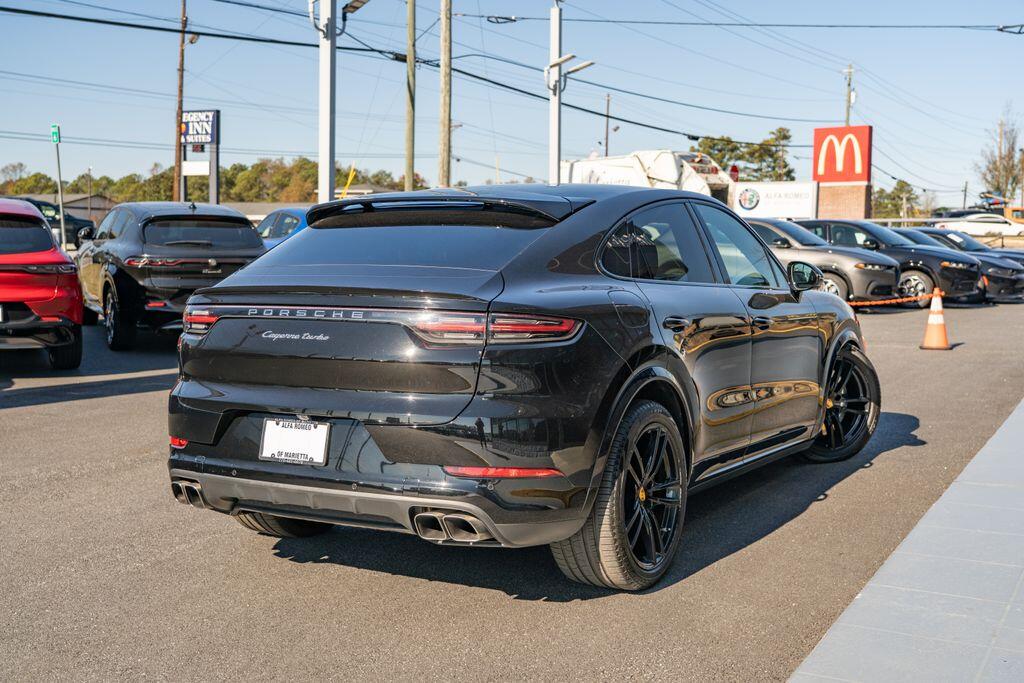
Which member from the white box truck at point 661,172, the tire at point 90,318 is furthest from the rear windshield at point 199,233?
the white box truck at point 661,172

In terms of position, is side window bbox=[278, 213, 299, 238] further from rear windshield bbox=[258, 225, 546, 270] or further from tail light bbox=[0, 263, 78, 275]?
rear windshield bbox=[258, 225, 546, 270]

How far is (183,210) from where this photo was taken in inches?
526

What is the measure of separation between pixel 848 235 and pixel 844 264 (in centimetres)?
212

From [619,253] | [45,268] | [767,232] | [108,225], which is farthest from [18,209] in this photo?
[767,232]

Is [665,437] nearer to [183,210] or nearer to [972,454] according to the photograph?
[972,454]

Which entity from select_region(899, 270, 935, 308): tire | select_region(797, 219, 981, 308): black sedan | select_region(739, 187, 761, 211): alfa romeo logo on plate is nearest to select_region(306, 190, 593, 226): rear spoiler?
select_region(797, 219, 981, 308): black sedan

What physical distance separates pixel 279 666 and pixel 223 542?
5.43ft

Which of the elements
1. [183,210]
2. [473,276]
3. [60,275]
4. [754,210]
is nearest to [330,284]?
[473,276]

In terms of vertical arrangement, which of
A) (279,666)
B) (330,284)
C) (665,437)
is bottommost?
(279,666)

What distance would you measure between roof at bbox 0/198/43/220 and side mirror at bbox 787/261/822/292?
8.00 meters

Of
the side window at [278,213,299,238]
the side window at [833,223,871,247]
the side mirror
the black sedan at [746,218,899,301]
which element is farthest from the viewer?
the side window at [833,223,871,247]

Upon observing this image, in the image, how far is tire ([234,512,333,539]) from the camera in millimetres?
5199

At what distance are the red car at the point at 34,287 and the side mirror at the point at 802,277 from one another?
24.7 feet

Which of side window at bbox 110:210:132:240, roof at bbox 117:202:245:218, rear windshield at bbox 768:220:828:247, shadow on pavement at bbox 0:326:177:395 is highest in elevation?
rear windshield at bbox 768:220:828:247
